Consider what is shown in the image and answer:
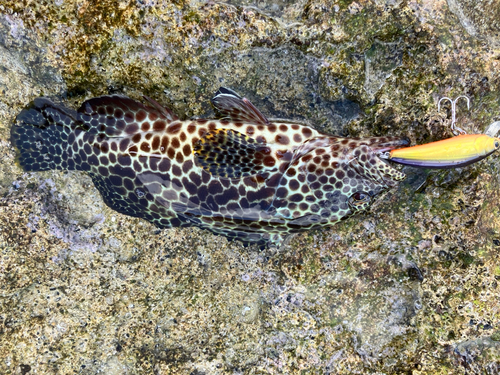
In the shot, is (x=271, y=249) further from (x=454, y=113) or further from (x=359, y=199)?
(x=454, y=113)

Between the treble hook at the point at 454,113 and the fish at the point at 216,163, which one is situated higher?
the treble hook at the point at 454,113

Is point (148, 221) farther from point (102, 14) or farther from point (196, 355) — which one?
point (102, 14)

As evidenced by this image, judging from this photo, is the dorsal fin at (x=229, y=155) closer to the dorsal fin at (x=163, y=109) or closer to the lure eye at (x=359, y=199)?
the dorsal fin at (x=163, y=109)

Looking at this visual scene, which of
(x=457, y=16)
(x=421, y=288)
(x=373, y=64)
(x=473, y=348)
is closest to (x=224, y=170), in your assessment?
(x=373, y=64)

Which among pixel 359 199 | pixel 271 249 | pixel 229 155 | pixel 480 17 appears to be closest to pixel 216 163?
pixel 229 155

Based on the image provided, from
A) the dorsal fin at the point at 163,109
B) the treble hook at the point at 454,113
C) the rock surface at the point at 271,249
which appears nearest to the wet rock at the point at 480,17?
the rock surface at the point at 271,249

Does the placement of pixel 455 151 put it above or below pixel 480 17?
below
